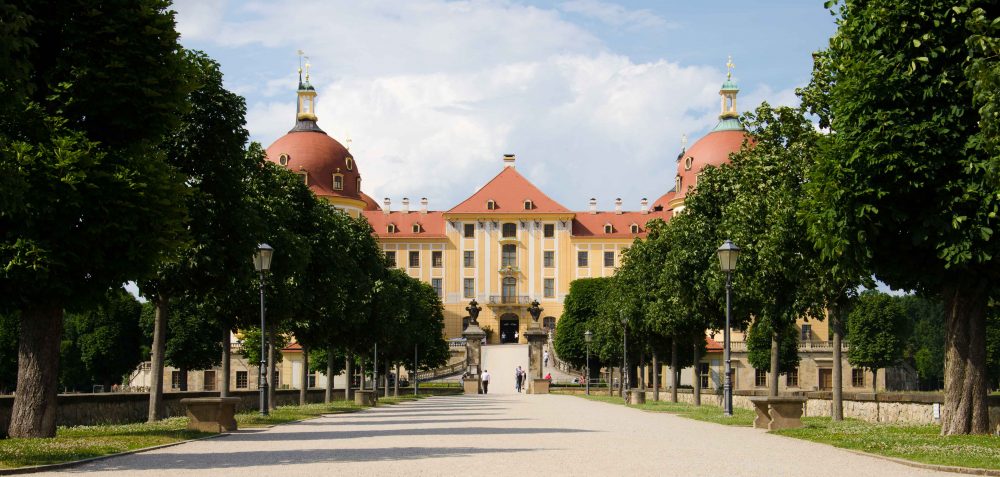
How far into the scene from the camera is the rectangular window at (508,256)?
118 meters

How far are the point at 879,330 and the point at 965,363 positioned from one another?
72033 millimetres

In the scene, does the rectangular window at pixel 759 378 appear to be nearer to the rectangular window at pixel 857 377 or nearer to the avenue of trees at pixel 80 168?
the rectangular window at pixel 857 377

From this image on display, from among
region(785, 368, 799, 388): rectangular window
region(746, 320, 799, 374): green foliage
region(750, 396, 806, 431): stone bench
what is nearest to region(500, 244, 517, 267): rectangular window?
region(785, 368, 799, 388): rectangular window

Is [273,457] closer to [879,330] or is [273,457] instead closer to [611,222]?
[879,330]

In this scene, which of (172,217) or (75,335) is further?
(75,335)

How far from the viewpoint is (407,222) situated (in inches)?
4769

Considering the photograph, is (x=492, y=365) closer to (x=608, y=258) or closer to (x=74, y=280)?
(x=608, y=258)

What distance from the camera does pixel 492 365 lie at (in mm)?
93375

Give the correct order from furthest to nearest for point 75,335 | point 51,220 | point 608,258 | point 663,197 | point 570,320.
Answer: point 663,197, point 608,258, point 570,320, point 75,335, point 51,220

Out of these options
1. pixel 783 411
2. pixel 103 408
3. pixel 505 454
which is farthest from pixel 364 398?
pixel 505 454

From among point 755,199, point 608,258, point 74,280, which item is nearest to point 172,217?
point 74,280

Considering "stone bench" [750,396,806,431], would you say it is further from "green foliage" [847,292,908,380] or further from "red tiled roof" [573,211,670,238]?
"red tiled roof" [573,211,670,238]

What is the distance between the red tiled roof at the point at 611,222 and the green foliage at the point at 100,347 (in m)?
48.9

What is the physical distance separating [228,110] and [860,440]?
1547cm
